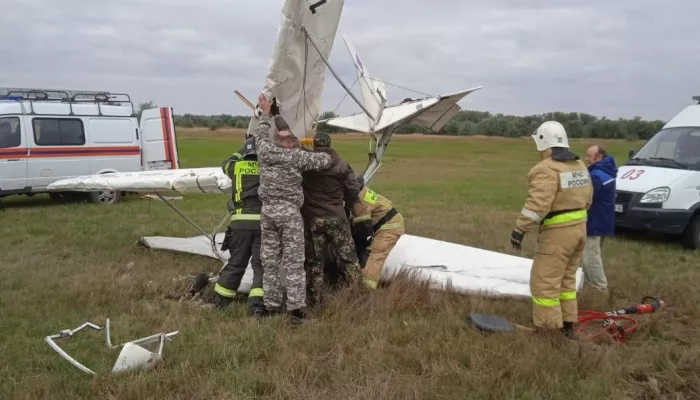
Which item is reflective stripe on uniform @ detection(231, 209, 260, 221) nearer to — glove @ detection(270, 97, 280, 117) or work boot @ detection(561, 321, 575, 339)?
glove @ detection(270, 97, 280, 117)

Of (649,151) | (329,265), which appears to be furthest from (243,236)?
(649,151)

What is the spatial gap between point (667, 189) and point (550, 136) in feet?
17.9

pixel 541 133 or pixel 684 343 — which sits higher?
pixel 541 133

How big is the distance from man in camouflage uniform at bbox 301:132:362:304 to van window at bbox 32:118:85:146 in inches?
397

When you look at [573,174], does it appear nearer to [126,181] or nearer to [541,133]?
[541,133]

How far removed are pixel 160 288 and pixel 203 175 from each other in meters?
1.35

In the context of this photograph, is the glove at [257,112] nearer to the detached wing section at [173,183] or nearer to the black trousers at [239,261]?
the detached wing section at [173,183]

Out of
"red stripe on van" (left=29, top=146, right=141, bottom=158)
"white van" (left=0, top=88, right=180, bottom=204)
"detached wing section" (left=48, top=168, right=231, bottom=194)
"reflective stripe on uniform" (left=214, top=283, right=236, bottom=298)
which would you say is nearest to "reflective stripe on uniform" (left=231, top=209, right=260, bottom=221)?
"reflective stripe on uniform" (left=214, top=283, right=236, bottom=298)

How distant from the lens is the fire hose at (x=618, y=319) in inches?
199

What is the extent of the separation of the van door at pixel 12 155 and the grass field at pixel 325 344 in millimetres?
4967

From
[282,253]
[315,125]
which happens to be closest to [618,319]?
[282,253]

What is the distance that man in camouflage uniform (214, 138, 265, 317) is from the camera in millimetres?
5867

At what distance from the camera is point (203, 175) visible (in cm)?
677

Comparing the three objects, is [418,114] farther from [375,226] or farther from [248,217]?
[248,217]
